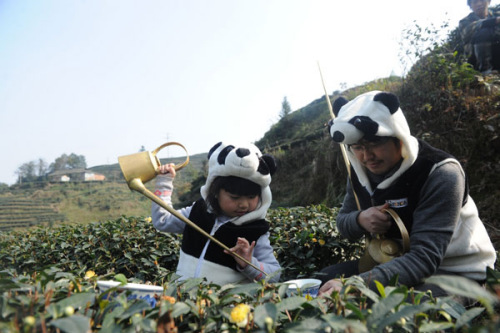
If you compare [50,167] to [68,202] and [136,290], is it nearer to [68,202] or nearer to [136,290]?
[68,202]

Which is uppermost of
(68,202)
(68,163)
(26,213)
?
(68,163)

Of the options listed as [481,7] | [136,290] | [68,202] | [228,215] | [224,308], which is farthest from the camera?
[68,202]

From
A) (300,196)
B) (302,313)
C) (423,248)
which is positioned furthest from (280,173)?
(302,313)

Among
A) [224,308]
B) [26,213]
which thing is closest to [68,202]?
[26,213]

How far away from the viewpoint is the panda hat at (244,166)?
6.34ft

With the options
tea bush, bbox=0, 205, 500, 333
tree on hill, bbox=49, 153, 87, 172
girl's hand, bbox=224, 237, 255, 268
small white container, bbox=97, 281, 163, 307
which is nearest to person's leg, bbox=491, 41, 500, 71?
girl's hand, bbox=224, 237, 255, 268

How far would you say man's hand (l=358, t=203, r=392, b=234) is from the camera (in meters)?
1.68

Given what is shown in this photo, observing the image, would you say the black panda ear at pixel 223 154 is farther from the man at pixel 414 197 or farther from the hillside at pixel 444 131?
the hillside at pixel 444 131

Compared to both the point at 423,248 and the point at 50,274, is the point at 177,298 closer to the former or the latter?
the point at 50,274

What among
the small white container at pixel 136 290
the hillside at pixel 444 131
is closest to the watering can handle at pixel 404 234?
the small white container at pixel 136 290

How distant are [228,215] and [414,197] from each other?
3.44ft

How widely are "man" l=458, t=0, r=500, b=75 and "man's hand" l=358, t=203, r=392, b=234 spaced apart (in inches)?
181

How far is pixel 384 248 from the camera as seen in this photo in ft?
5.48

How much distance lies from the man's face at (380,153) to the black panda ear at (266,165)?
0.52m
